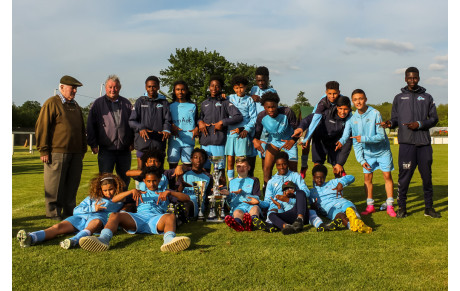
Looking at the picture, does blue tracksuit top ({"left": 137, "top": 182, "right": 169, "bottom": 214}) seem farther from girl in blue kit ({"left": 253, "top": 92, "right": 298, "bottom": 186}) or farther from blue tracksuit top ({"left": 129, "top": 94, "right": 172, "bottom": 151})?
girl in blue kit ({"left": 253, "top": 92, "right": 298, "bottom": 186})

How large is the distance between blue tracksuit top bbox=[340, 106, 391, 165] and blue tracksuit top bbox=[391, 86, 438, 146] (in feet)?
1.21

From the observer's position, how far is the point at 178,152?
24.7 ft

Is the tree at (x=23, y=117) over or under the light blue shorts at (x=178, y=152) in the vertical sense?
over

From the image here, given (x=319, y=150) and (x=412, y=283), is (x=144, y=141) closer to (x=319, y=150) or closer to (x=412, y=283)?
(x=319, y=150)

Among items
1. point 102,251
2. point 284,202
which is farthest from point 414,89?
point 102,251

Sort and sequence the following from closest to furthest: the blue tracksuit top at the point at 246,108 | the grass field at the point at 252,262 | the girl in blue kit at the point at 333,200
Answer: the grass field at the point at 252,262, the girl in blue kit at the point at 333,200, the blue tracksuit top at the point at 246,108

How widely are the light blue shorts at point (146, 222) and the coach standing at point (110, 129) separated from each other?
5.56 ft

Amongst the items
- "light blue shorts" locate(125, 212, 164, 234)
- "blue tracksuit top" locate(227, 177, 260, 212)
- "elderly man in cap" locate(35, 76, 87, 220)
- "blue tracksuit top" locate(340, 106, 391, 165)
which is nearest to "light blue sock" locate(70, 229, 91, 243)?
"light blue shorts" locate(125, 212, 164, 234)

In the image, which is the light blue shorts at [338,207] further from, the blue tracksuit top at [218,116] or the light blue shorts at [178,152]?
the light blue shorts at [178,152]

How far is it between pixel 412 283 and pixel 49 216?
5471mm

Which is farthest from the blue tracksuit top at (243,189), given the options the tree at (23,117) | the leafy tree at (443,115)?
the leafy tree at (443,115)

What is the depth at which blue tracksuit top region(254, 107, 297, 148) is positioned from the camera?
739 centimetres

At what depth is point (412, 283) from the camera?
3.76 meters

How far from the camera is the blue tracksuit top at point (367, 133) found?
279 inches
